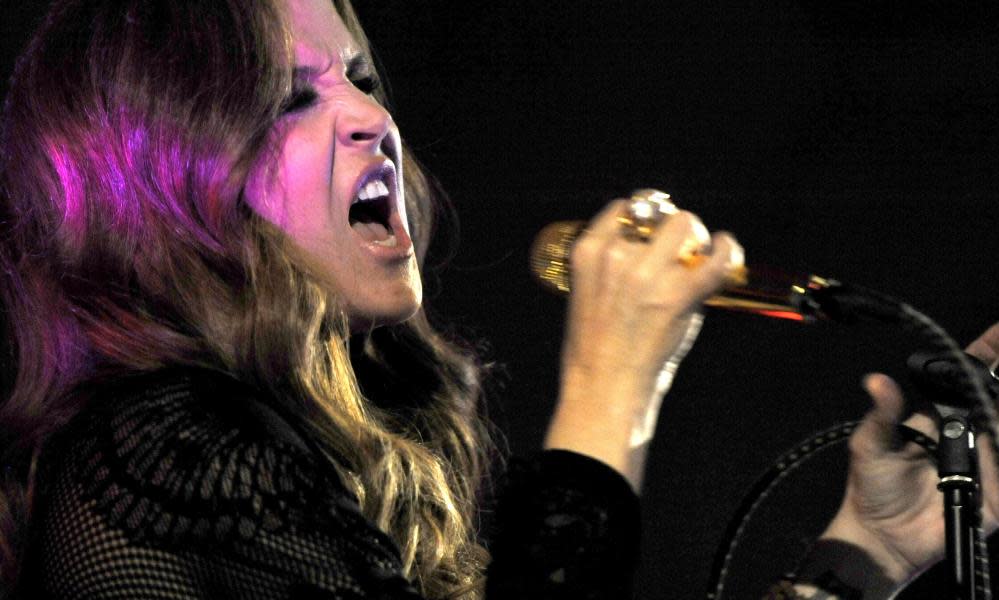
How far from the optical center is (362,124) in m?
1.21

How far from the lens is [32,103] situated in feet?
3.78

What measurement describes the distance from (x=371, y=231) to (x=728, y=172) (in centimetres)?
A: 85

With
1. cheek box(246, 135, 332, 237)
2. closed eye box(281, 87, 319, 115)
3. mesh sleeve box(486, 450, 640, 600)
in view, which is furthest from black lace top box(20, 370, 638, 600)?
closed eye box(281, 87, 319, 115)

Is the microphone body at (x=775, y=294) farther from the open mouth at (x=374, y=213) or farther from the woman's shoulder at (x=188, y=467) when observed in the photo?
the open mouth at (x=374, y=213)

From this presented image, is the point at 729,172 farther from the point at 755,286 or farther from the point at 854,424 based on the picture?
the point at 755,286

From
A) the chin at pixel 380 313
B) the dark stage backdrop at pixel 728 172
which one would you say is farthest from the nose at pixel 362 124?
the dark stage backdrop at pixel 728 172

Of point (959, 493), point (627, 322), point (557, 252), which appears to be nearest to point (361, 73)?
point (557, 252)

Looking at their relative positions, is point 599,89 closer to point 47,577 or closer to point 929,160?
point 929,160

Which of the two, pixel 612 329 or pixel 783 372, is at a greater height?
pixel 612 329

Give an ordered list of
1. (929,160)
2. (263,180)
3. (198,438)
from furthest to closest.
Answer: (929,160) < (263,180) < (198,438)

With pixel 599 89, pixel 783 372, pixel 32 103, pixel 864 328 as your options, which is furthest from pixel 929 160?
pixel 32 103

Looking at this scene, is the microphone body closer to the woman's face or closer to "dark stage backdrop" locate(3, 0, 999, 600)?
the woman's face

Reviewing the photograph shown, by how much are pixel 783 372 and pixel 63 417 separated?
1.22 m

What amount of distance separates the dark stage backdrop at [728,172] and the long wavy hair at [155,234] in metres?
A: 0.77
